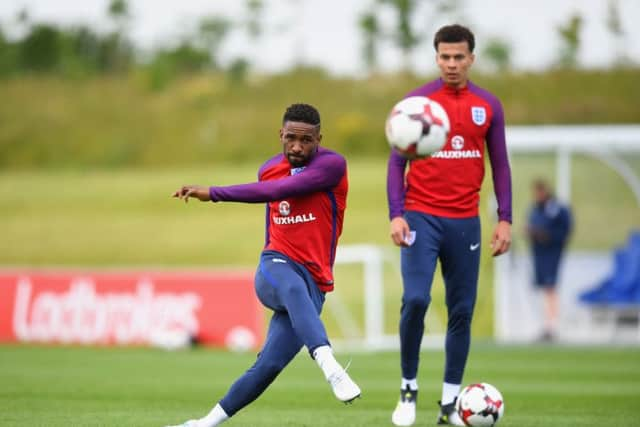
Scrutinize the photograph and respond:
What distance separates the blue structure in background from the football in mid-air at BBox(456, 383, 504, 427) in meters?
12.0

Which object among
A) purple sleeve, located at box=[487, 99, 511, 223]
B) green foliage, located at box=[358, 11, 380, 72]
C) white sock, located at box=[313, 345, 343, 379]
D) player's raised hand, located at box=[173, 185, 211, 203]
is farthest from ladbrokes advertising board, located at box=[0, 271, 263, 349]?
green foliage, located at box=[358, 11, 380, 72]

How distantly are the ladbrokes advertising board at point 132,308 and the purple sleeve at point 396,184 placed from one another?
1054 cm

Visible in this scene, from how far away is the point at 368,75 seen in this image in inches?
1902

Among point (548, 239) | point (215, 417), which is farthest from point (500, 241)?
point (548, 239)

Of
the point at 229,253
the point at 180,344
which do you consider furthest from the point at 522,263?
the point at 229,253

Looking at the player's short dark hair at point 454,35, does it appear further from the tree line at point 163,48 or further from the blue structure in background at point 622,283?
the tree line at point 163,48

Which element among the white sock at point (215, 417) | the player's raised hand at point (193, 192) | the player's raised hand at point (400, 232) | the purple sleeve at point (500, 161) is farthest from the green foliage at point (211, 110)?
the player's raised hand at point (193, 192)

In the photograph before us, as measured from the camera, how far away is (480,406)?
8312 millimetres

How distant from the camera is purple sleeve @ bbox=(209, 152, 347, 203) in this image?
7.39 meters

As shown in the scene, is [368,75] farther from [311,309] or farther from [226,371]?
[311,309]

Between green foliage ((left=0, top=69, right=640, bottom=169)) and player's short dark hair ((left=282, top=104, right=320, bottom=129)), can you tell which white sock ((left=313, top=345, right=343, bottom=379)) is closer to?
player's short dark hair ((left=282, top=104, right=320, bottom=129))

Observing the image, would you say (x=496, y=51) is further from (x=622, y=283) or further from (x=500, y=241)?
(x=500, y=241)

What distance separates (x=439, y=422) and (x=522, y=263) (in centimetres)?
1238

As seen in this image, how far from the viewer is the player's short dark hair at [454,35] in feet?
29.1
